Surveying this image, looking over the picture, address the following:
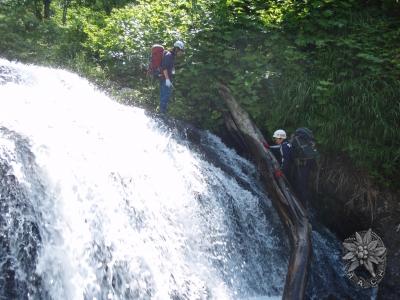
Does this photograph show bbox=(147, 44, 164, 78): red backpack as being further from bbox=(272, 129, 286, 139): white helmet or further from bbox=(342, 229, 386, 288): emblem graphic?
bbox=(342, 229, 386, 288): emblem graphic

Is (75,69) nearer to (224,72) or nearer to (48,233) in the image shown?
(224,72)

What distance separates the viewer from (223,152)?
33.4 feet

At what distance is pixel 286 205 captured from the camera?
8.00 m

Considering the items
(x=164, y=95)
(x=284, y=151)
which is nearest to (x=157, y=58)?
(x=164, y=95)

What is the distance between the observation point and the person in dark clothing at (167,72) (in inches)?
405

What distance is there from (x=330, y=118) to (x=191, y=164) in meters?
3.22

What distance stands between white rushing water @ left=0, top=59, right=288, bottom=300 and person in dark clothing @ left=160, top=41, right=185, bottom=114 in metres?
0.77

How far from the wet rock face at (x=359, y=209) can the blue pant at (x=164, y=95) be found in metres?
4.00

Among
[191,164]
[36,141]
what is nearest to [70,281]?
[36,141]

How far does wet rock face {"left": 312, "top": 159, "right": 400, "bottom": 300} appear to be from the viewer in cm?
902

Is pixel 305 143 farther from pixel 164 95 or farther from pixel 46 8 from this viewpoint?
pixel 46 8

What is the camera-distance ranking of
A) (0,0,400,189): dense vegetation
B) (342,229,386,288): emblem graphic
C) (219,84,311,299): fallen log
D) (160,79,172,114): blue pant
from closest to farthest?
(219,84,311,299): fallen log
(342,229,386,288): emblem graphic
(0,0,400,189): dense vegetation
(160,79,172,114): blue pant

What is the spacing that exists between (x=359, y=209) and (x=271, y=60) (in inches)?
166

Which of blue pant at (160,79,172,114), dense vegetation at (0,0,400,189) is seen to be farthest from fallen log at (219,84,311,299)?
blue pant at (160,79,172,114)
